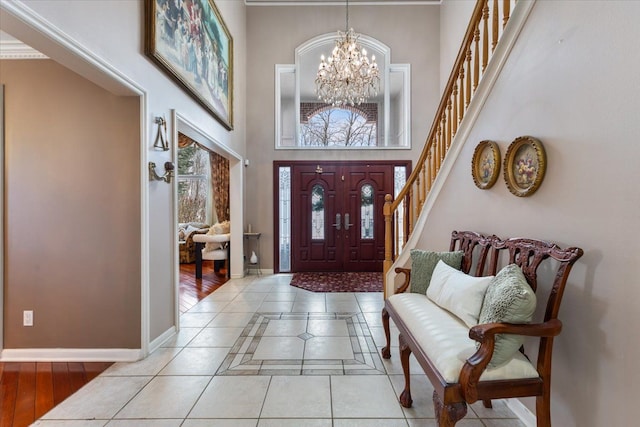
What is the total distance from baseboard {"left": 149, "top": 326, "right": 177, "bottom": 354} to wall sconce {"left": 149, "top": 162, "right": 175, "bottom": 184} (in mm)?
1452

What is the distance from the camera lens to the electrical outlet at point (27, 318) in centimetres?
239

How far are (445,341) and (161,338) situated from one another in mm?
2499

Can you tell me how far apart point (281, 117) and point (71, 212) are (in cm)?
442

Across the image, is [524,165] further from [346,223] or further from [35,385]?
[346,223]

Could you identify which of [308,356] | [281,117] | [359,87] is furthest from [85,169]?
[281,117]

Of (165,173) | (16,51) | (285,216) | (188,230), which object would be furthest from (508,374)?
(188,230)

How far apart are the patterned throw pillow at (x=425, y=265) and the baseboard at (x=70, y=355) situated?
2.39 metres

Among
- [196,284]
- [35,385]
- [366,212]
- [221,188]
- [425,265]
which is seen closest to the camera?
[35,385]

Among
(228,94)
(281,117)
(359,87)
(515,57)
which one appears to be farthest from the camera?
(281,117)

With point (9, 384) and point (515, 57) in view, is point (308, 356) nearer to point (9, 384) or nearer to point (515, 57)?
point (9, 384)

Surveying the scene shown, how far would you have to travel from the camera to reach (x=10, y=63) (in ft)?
7.84

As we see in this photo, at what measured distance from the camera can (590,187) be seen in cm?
133

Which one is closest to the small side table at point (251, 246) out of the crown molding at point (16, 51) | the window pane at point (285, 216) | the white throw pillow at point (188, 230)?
the window pane at point (285, 216)

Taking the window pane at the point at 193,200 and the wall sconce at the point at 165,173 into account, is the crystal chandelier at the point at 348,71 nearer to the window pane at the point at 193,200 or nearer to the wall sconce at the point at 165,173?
the wall sconce at the point at 165,173
